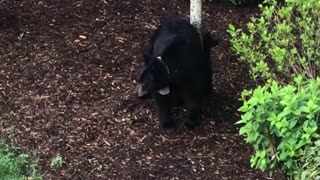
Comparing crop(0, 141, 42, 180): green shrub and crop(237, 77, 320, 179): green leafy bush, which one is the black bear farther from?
crop(237, 77, 320, 179): green leafy bush

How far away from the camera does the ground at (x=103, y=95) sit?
5.68 meters

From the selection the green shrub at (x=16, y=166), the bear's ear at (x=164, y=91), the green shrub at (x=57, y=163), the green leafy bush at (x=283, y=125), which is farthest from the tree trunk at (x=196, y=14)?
the green leafy bush at (x=283, y=125)

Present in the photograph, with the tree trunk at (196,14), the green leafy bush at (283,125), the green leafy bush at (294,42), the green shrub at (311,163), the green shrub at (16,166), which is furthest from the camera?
the tree trunk at (196,14)

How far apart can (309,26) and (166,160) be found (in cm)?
157

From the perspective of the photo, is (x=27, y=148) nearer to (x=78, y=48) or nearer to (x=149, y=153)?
(x=149, y=153)

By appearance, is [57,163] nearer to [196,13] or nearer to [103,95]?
[103,95]

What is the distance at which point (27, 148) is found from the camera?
5.93 meters

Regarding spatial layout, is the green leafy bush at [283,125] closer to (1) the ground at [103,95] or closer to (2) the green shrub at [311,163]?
(2) the green shrub at [311,163]

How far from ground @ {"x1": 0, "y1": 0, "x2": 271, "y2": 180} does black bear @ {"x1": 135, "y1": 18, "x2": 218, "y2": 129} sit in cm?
21

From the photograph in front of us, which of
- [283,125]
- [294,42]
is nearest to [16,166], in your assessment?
[294,42]

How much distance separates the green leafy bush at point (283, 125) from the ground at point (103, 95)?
148 centimetres

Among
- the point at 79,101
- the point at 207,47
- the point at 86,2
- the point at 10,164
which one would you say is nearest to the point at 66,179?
the point at 10,164

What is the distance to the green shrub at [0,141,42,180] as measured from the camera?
218 inches

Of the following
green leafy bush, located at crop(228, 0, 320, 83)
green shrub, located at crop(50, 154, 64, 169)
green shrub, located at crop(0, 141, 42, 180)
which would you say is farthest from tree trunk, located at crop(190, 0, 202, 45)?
green shrub, located at crop(0, 141, 42, 180)
